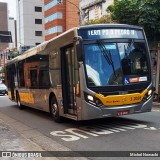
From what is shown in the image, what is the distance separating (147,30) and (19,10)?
9184 cm

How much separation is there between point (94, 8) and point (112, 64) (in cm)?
3224

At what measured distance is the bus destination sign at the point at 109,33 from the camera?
1058 cm

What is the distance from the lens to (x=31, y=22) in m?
105

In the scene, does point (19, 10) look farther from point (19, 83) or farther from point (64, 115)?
point (64, 115)

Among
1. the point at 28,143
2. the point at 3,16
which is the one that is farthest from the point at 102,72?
the point at 3,16

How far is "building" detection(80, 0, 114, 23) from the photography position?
39.6 m

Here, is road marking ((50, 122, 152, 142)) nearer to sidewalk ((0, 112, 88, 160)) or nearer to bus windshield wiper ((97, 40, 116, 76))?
sidewalk ((0, 112, 88, 160))

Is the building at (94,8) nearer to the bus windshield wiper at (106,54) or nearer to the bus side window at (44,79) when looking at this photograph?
the bus side window at (44,79)

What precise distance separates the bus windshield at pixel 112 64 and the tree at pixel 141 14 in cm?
985

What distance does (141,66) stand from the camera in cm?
1109

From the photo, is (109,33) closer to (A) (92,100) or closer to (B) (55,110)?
(A) (92,100)

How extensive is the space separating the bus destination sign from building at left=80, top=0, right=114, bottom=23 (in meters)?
27.9

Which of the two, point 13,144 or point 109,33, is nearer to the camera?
point 13,144

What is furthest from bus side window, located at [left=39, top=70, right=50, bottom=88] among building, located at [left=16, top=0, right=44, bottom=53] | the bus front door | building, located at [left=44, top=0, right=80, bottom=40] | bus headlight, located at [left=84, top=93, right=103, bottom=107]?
building, located at [left=16, top=0, right=44, bottom=53]
